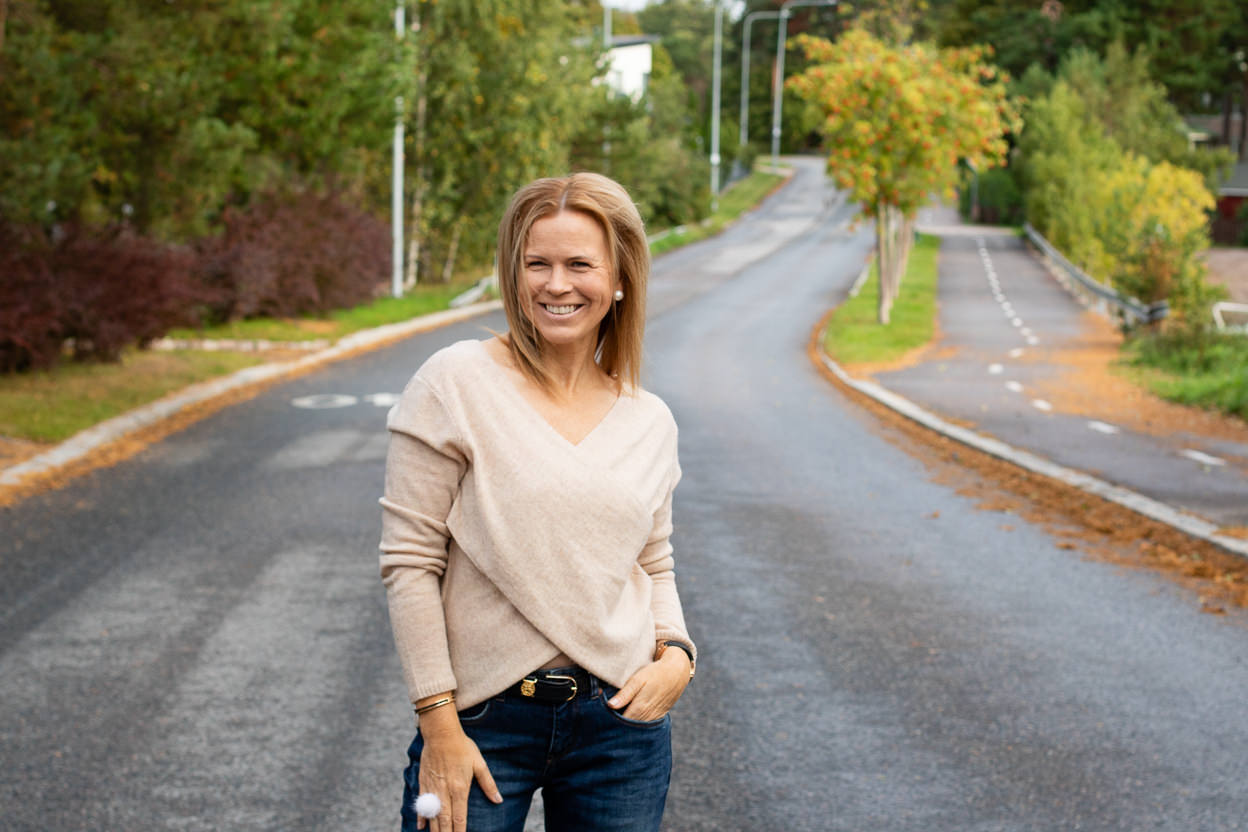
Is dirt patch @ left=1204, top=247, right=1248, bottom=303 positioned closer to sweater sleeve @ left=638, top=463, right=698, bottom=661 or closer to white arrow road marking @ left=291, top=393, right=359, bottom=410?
white arrow road marking @ left=291, top=393, right=359, bottom=410

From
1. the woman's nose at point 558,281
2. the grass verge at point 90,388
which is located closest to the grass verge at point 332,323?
the grass verge at point 90,388

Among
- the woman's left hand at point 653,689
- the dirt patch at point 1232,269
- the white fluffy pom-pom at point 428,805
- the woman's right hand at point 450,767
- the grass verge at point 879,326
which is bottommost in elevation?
the dirt patch at point 1232,269

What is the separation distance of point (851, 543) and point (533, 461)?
23.1 feet

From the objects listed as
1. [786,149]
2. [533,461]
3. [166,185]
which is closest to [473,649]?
[533,461]

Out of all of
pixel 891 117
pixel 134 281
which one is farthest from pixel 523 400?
pixel 891 117

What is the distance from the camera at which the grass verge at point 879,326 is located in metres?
24.5

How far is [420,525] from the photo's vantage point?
244 cm

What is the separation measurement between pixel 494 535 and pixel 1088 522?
331 inches

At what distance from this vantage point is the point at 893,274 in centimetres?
3716

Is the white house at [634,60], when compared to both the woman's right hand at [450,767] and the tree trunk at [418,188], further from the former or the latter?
the woman's right hand at [450,767]

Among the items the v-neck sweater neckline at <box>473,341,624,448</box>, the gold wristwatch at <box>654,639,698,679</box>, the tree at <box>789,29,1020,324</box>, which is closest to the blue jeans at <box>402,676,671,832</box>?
the gold wristwatch at <box>654,639,698,679</box>

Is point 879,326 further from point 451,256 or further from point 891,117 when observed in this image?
point 451,256

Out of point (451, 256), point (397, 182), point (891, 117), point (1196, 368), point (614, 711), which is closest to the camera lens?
point (614, 711)

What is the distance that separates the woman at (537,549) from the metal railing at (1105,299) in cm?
2434
